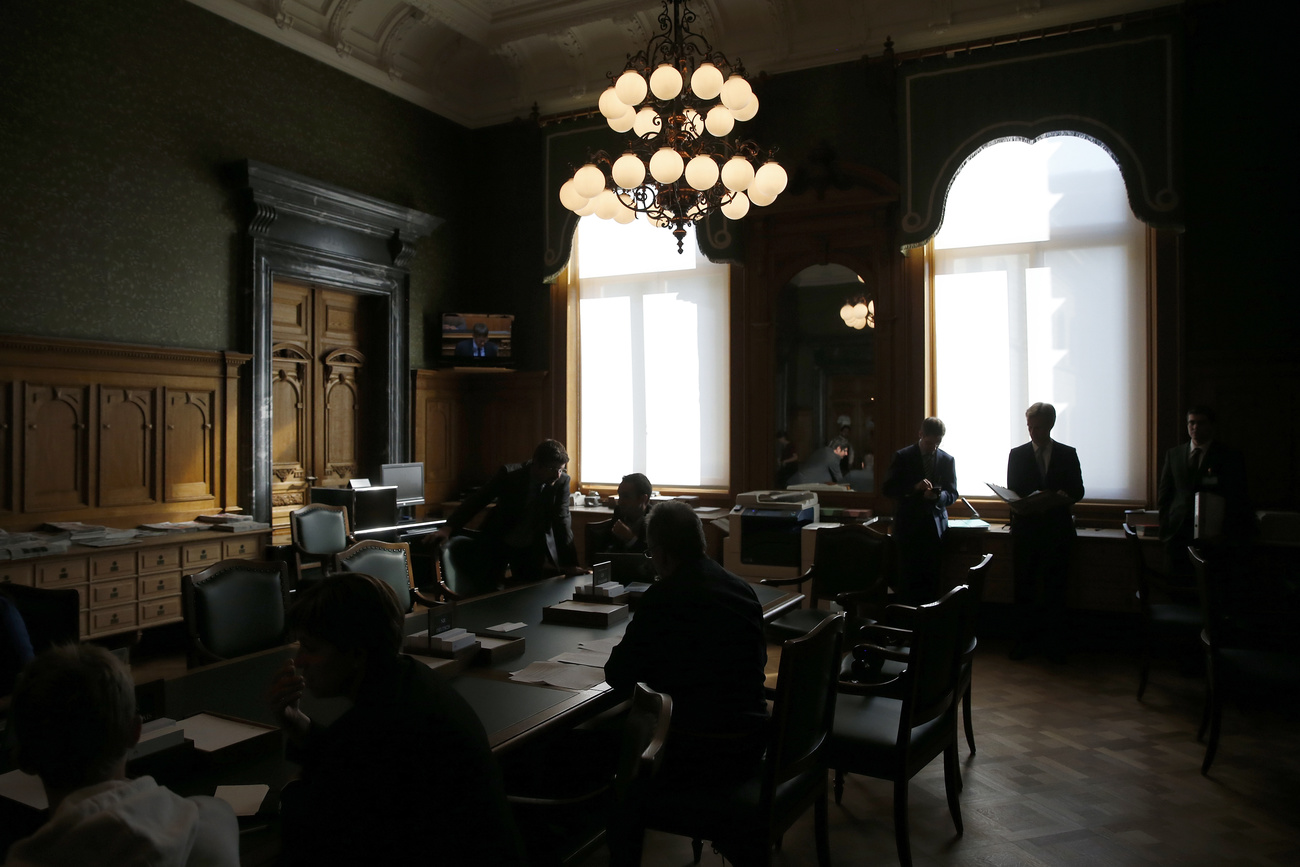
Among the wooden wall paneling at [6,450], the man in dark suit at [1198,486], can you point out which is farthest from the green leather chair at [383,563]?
the man in dark suit at [1198,486]

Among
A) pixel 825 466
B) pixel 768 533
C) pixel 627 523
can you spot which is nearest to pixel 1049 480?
pixel 825 466

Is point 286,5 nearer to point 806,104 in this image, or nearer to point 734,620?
point 806,104

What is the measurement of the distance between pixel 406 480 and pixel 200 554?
1965 millimetres

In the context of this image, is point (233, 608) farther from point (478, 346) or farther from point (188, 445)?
point (478, 346)

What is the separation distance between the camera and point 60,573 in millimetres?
→ 4859

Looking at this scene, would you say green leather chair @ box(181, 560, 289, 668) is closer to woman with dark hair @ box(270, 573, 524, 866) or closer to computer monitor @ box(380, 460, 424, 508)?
woman with dark hair @ box(270, 573, 524, 866)

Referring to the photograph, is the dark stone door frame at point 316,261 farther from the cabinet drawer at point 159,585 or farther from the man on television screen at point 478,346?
the cabinet drawer at point 159,585

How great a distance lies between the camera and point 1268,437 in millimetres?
5770

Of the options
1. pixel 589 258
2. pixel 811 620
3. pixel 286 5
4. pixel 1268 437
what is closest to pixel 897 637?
pixel 811 620

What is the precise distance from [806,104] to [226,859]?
23.0 feet

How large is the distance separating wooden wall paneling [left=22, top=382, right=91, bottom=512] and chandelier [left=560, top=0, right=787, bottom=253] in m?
3.58

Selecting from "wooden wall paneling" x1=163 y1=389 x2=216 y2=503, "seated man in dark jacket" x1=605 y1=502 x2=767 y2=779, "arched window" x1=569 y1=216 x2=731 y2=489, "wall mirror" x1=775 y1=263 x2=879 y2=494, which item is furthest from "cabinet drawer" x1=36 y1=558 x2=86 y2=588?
"wall mirror" x1=775 y1=263 x2=879 y2=494

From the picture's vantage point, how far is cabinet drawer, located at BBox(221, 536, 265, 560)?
5.78 m

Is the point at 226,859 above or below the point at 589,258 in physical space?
below
